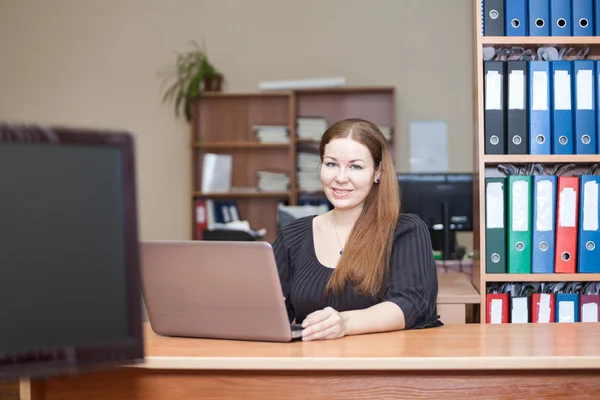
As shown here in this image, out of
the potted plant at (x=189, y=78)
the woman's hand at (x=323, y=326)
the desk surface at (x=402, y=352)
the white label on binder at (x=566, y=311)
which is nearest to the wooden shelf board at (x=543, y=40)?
the white label on binder at (x=566, y=311)

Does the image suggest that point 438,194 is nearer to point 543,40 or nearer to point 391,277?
point 543,40

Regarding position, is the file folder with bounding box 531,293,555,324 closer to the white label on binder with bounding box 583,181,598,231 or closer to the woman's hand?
the white label on binder with bounding box 583,181,598,231

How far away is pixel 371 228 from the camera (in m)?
2.17

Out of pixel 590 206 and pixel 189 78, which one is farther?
pixel 189 78

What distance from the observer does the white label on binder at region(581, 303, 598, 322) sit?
265cm

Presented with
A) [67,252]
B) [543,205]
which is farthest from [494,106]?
[67,252]

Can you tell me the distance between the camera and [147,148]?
5.87 metres

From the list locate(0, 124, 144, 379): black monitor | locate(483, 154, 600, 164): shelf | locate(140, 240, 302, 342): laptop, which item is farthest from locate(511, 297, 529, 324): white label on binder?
locate(0, 124, 144, 379): black monitor

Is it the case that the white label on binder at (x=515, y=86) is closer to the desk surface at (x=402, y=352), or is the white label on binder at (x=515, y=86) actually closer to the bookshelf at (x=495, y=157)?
the bookshelf at (x=495, y=157)

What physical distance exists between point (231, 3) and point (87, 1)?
1.20m

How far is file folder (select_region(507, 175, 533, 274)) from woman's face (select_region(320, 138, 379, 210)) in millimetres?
669

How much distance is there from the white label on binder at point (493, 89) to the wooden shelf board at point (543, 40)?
0.38ft

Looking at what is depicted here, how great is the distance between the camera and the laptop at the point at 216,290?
61.6 inches

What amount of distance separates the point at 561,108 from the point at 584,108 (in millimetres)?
80
